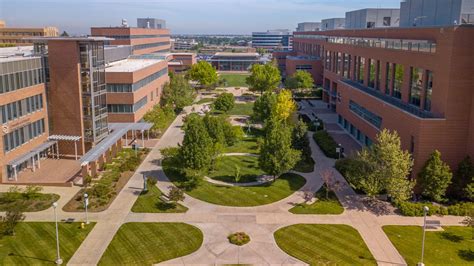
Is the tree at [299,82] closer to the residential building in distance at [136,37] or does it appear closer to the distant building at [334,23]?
the distant building at [334,23]

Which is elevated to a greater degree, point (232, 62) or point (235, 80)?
point (232, 62)

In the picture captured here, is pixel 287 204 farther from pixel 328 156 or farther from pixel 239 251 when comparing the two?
pixel 328 156

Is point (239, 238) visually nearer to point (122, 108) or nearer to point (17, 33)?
point (122, 108)

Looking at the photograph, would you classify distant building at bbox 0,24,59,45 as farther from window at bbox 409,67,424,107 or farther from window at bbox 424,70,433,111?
window at bbox 424,70,433,111

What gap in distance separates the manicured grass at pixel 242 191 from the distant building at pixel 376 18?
43.9 metres

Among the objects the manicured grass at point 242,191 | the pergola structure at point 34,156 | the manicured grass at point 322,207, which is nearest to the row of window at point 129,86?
the pergola structure at point 34,156

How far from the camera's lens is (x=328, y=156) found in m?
53.8

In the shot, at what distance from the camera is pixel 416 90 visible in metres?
46.3

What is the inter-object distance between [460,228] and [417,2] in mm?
30949

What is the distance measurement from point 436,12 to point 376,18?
111 feet

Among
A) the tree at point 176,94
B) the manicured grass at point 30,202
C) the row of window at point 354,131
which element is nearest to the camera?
the manicured grass at point 30,202

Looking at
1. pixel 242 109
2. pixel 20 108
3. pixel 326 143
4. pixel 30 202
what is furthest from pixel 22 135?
pixel 242 109

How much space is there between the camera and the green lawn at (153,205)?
37125 mm

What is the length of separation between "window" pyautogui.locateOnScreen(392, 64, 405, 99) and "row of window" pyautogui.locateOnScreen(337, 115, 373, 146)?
6486 mm
